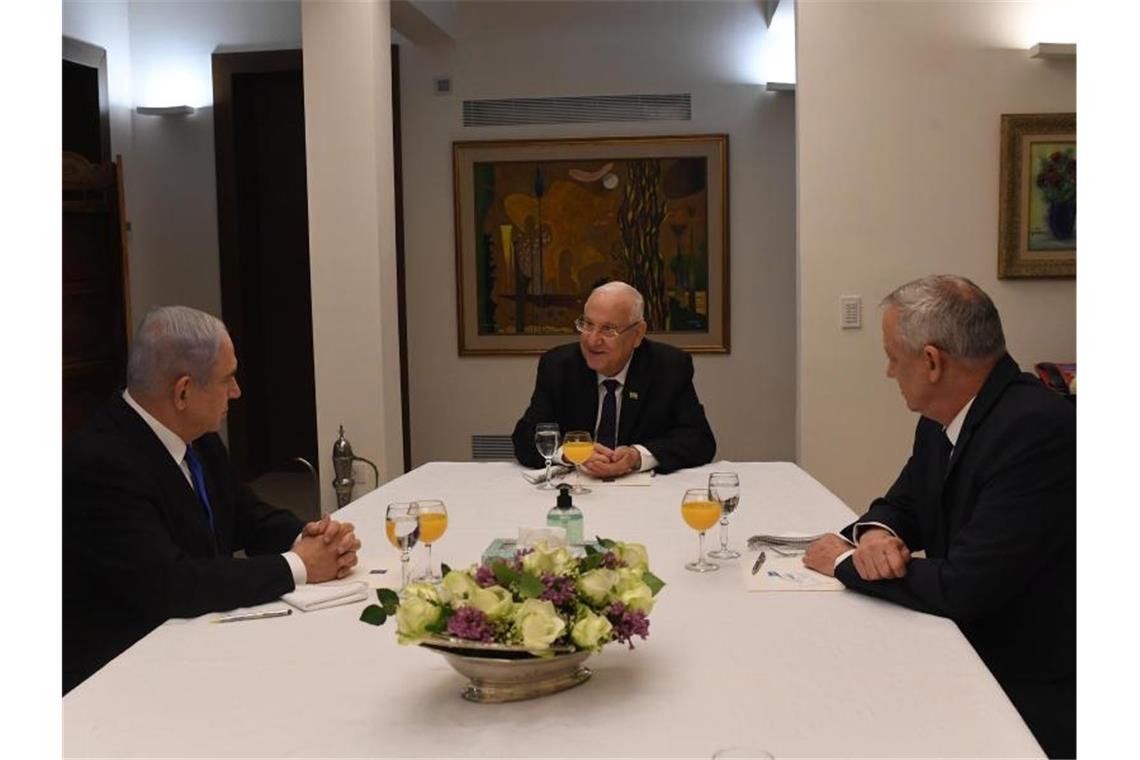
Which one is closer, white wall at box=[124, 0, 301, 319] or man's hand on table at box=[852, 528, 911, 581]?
man's hand on table at box=[852, 528, 911, 581]

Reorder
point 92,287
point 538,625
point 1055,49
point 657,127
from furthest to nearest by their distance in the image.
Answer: point 657,127 < point 92,287 < point 1055,49 < point 538,625

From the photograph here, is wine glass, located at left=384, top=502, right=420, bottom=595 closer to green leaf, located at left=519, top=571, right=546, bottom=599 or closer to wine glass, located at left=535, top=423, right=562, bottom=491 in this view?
green leaf, located at left=519, top=571, right=546, bottom=599

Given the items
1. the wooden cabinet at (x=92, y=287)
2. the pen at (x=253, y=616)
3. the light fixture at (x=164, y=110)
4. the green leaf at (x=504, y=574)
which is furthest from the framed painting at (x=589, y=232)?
the green leaf at (x=504, y=574)

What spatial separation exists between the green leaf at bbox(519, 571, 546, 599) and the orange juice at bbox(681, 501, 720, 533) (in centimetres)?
93

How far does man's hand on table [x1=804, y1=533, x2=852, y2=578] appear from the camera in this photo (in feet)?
8.23

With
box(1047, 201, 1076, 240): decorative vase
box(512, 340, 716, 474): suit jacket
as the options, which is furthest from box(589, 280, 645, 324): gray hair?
box(1047, 201, 1076, 240): decorative vase

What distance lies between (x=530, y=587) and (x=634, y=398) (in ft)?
8.82

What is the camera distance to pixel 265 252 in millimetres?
8094

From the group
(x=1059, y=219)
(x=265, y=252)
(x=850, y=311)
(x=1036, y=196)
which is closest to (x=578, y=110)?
(x=265, y=252)

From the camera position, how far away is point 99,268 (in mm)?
6844

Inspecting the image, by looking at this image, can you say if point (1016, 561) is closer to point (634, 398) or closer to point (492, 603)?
point (492, 603)
